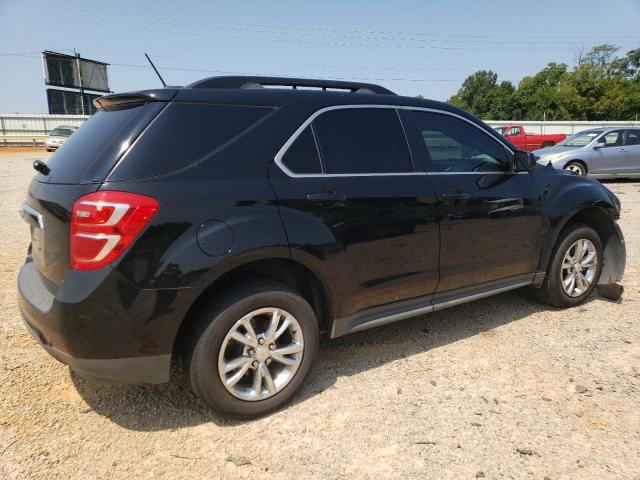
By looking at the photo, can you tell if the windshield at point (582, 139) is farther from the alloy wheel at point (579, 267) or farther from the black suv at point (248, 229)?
the black suv at point (248, 229)

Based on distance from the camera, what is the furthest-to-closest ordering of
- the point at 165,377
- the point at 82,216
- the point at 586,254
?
1. the point at 586,254
2. the point at 165,377
3. the point at 82,216

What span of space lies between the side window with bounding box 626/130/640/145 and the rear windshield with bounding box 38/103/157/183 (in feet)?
48.7

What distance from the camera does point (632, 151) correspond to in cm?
1341

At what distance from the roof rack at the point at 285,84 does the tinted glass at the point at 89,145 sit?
0.44 meters

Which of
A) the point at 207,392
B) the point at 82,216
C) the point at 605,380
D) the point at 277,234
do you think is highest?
the point at 82,216

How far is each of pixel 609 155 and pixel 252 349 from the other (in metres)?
13.9

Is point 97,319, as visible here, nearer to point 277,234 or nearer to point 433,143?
point 277,234

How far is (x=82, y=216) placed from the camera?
2223 mm

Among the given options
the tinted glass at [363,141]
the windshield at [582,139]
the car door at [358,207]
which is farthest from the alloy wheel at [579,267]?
the windshield at [582,139]

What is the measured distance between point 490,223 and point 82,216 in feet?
9.03

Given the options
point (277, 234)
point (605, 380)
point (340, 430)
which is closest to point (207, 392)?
point (340, 430)

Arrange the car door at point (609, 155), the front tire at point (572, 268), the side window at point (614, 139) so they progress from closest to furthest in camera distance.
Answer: the front tire at point (572, 268) → the car door at point (609, 155) → the side window at point (614, 139)

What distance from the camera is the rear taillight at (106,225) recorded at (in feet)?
7.20

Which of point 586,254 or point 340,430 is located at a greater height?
point 586,254
